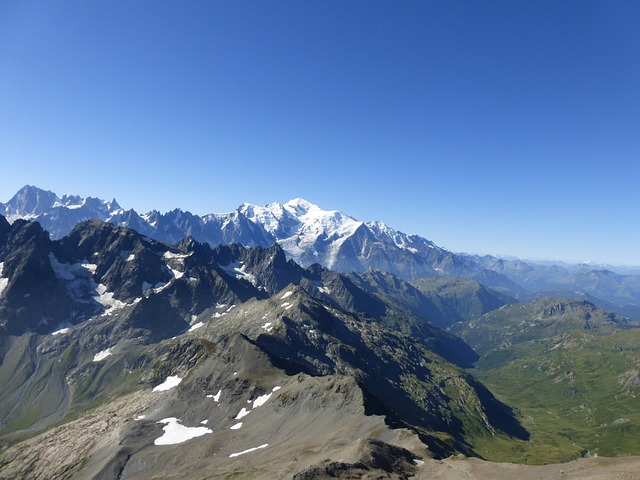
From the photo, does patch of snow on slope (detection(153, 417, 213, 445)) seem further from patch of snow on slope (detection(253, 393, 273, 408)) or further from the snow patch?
patch of snow on slope (detection(253, 393, 273, 408))

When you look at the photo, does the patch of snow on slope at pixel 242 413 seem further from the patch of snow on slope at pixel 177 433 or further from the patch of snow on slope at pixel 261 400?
the patch of snow on slope at pixel 177 433

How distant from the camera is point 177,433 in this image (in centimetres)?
14900

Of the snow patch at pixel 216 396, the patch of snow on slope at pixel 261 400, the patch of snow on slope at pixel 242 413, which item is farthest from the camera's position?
the snow patch at pixel 216 396

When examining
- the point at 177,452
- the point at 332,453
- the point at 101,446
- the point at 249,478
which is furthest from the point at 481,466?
the point at 101,446

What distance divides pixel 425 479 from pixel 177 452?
92151 millimetres

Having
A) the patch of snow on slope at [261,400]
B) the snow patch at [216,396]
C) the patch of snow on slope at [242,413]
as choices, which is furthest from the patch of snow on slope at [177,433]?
the patch of snow on slope at [261,400]

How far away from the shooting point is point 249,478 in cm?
9606

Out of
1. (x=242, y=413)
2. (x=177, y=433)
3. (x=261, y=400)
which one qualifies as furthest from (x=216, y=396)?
(x=261, y=400)

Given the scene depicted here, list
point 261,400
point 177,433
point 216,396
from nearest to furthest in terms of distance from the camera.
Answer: point 177,433 < point 261,400 < point 216,396

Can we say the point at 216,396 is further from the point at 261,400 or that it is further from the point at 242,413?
the point at 261,400

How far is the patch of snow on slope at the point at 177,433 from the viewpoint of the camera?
143625 mm

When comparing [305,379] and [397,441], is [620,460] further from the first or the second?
[305,379]

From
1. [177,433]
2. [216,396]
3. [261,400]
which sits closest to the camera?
[177,433]

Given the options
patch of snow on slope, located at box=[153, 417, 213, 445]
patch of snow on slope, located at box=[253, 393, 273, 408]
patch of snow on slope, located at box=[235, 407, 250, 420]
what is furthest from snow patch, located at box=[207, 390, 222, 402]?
patch of snow on slope, located at box=[253, 393, 273, 408]
